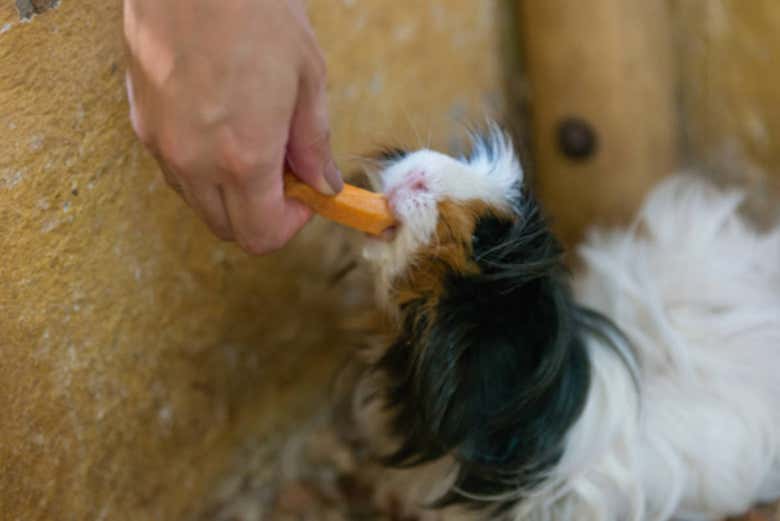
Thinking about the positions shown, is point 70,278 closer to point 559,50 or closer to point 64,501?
point 64,501

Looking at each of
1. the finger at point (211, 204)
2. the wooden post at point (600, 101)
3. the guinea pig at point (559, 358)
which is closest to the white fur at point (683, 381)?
the guinea pig at point (559, 358)

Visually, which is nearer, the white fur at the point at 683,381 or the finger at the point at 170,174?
the finger at the point at 170,174

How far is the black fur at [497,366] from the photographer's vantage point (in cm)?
96

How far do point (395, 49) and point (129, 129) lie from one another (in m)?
0.55

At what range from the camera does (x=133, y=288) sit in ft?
3.73

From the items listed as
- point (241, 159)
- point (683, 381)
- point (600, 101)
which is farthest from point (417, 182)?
point (600, 101)

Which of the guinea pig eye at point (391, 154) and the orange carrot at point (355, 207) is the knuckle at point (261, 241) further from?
the guinea pig eye at point (391, 154)

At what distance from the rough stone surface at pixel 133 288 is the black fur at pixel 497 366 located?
23 centimetres

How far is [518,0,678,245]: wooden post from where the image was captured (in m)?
1.65

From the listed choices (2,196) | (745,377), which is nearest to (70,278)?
(2,196)

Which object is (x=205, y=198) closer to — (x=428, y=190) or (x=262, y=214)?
(x=262, y=214)

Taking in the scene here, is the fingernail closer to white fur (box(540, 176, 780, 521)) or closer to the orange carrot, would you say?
the orange carrot

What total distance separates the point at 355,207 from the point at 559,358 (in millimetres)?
293

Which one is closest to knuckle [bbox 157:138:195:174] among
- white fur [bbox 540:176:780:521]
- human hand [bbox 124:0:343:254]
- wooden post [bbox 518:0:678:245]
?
human hand [bbox 124:0:343:254]
